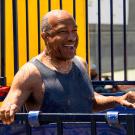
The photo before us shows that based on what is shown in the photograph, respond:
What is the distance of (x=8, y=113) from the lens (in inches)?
99.5

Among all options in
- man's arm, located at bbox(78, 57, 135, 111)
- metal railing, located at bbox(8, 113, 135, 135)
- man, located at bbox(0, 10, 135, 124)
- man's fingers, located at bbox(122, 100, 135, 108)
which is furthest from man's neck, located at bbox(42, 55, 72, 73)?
metal railing, located at bbox(8, 113, 135, 135)

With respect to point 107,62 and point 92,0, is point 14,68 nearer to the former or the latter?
point 92,0

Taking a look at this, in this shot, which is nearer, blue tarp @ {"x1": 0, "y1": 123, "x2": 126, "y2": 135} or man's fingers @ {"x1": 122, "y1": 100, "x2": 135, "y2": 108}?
blue tarp @ {"x1": 0, "y1": 123, "x2": 126, "y2": 135}

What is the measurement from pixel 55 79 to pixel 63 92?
0.30 feet

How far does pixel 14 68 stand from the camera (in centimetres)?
420

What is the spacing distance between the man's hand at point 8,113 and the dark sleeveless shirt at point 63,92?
0.39 m

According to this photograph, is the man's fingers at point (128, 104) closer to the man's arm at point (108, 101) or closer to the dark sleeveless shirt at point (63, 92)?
the man's arm at point (108, 101)

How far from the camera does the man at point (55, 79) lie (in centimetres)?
297

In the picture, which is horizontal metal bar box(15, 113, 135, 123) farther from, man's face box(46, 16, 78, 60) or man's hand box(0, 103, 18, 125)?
man's face box(46, 16, 78, 60)

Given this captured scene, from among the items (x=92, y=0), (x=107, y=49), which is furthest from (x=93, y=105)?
(x=107, y=49)

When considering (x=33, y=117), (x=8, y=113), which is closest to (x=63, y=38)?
(x=8, y=113)

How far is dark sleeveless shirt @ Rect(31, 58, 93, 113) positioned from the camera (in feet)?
9.90

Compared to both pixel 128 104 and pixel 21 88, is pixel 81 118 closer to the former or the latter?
pixel 128 104

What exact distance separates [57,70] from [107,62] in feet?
36.7
